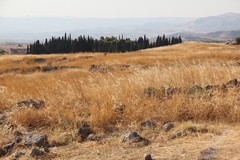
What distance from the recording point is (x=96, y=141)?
5.76 metres

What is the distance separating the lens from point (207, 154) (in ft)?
14.9

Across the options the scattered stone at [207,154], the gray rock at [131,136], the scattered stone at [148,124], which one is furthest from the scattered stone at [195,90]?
the scattered stone at [207,154]

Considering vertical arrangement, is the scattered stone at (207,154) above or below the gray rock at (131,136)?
above

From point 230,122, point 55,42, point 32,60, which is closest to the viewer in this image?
point 230,122

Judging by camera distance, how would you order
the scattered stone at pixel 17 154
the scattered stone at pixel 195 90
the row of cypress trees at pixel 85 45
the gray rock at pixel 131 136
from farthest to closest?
1. the row of cypress trees at pixel 85 45
2. the scattered stone at pixel 195 90
3. the gray rock at pixel 131 136
4. the scattered stone at pixel 17 154

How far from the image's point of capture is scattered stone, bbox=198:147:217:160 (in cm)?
441

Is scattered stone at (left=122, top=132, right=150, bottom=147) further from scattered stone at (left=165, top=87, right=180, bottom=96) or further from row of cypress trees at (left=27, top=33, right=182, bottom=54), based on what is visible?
row of cypress trees at (left=27, top=33, right=182, bottom=54)

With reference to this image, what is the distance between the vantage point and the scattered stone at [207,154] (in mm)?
4406

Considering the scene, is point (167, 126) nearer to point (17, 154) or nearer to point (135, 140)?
point (135, 140)

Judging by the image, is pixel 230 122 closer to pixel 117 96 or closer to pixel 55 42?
pixel 117 96

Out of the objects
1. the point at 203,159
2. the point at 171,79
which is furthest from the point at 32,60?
the point at 203,159

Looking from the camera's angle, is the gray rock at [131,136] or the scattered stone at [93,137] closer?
the gray rock at [131,136]

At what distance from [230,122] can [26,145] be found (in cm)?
378

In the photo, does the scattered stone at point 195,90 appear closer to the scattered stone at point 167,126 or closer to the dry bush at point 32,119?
the scattered stone at point 167,126
